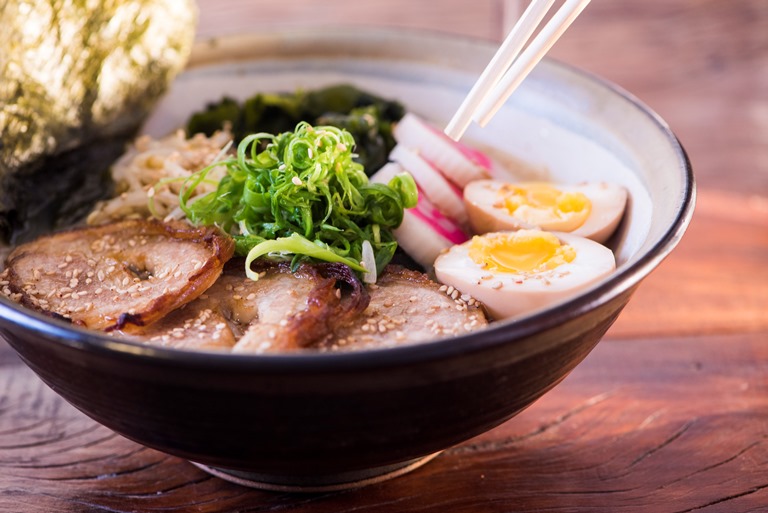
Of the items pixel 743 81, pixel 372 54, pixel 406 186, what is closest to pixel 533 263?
pixel 406 186

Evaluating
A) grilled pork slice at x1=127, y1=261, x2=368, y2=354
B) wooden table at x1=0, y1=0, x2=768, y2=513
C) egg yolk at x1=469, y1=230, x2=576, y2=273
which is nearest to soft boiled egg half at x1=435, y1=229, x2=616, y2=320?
egg yolk at x1=469, y1=230, x2=576, y2=273

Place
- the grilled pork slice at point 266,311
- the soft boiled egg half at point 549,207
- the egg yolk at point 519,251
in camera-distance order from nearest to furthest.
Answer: the grilled pork slice at point 266,311
the egg yolk at point 519,251
the soft boiled egg half at point 549,207

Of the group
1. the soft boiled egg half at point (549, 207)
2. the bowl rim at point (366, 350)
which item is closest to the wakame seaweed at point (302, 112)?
the soft boiled egg half at point (549, 207)

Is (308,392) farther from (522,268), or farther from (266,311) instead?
(522,268)

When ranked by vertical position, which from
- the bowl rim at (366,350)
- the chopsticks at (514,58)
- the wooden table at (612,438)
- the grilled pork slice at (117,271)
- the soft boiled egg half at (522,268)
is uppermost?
the chopsticks at (514,58)

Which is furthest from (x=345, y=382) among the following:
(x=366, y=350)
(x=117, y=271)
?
(x=117, y=271)

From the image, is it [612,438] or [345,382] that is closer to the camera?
[345,382]

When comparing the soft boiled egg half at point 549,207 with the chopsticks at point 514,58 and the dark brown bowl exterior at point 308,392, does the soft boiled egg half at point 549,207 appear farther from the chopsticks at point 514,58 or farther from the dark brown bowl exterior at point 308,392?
the dark brown bowl exterior at point 308,392
